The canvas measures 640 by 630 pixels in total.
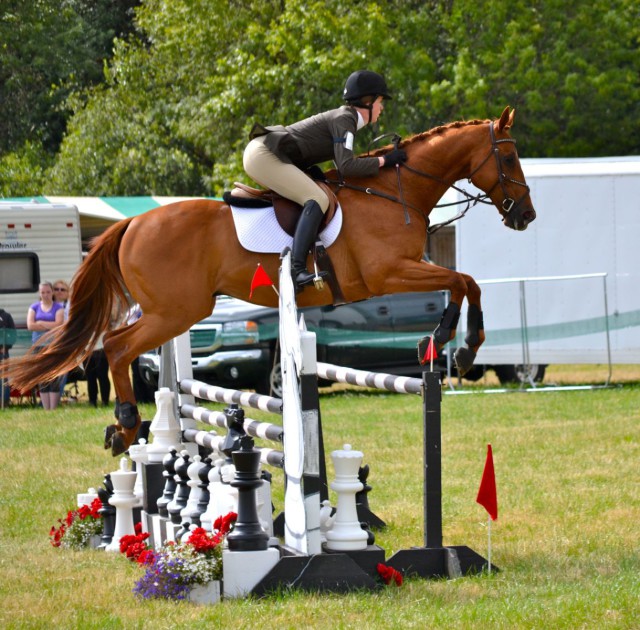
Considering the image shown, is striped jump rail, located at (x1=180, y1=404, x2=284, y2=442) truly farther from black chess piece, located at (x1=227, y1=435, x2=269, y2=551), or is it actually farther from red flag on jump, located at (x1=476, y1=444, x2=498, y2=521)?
red flag on jump, located at (x1=476, y1=444, x2=498, y2=521)

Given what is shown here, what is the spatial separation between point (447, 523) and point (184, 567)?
2.54m

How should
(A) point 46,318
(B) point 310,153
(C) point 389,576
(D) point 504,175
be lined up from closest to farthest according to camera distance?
1. (C) point 389,576
2. (B) point 310,153
3. (D) point 504,175
4. (A) point 46,318

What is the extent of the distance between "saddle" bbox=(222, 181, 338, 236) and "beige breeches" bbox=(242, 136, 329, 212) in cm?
6

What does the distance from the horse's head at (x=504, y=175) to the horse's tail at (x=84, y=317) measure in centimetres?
213

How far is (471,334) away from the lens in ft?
23.6


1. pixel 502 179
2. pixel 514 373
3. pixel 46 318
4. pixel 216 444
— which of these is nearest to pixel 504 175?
pixel 502 179

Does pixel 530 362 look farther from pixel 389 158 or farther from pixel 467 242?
pixel 389 158

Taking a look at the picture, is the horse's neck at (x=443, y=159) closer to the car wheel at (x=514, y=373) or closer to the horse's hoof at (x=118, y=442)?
the horse's hoof at (x=118, y=442)

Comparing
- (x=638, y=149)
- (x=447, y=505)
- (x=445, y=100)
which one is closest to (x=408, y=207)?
(x=447, y=505)

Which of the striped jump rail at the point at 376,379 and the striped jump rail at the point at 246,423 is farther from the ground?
the striped jump rail at the point at 376,379

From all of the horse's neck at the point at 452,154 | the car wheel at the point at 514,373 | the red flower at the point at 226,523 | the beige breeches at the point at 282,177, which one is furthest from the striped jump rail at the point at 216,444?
the car wheel at the point at 514,373

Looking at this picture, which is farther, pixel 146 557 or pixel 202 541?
pixel 146 557

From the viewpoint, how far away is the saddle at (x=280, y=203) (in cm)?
736

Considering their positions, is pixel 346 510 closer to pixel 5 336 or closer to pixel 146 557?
pixel 146 557
